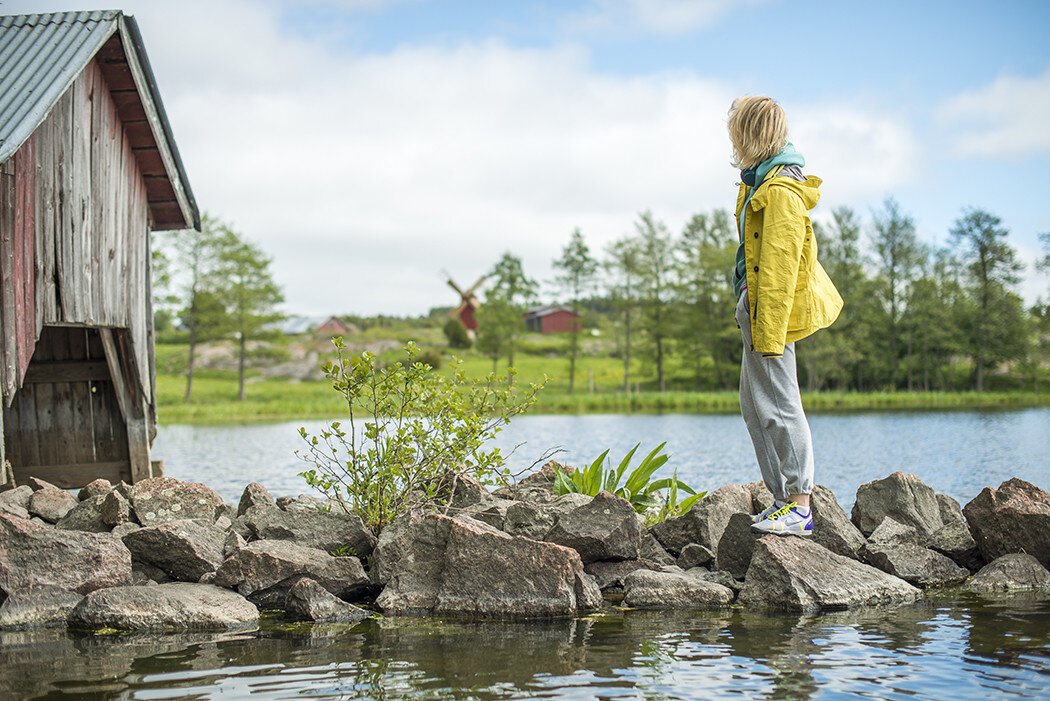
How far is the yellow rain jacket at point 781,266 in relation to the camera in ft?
19.8

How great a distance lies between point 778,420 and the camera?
6.12 meters

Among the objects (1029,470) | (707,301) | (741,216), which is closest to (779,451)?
(741,216)

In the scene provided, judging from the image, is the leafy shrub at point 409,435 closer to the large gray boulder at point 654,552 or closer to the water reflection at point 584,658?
the large gray boulder at point 654,552

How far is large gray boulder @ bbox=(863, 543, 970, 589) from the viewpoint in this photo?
22.0 feet

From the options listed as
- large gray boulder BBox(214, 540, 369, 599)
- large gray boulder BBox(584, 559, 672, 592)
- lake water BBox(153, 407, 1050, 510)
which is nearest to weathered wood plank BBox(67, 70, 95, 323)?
large gray boulder BBox(214, 540, 369, 599)

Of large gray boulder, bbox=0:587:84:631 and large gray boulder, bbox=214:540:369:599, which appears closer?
large gray boulder, bbox=0:587:84:631

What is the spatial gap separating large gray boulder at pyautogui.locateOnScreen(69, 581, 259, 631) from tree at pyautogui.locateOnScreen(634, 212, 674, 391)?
2260 inches

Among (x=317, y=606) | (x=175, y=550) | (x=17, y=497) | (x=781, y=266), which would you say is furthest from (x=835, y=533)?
(x=17, y=497)

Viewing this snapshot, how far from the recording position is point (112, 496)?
7938 millimetres

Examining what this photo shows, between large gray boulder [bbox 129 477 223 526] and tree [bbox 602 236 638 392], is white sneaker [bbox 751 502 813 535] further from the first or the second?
tree [bbox 602 236 638 392]

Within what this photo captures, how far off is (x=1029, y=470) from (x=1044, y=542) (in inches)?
379

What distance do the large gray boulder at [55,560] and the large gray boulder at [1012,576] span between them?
19.9ft

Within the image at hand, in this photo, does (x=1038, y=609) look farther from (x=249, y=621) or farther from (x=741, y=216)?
(x=249, y=621)

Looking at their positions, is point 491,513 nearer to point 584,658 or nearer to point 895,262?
point 584,658
